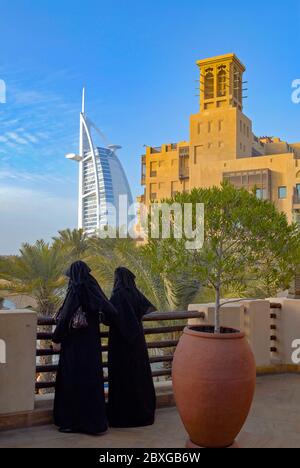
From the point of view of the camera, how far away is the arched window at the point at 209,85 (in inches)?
2186

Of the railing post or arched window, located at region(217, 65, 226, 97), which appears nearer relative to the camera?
the railing post

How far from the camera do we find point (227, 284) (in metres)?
5.11

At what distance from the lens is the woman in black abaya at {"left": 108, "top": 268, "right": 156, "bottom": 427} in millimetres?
4875

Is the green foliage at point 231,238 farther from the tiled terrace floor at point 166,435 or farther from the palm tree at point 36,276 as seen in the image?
the palm tree at point 36,276

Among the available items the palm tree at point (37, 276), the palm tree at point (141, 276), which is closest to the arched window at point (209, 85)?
the palm tree at point (141, 276)

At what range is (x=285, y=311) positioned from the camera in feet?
25.5

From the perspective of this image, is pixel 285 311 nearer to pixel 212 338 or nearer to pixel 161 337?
pixel 212 338

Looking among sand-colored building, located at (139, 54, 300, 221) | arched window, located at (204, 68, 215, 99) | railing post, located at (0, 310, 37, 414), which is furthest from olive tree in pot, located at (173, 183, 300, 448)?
arched window, located at (204, 68, 215, 99)

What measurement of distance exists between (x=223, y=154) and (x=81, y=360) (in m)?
48.6

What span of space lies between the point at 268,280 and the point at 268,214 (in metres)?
0.95

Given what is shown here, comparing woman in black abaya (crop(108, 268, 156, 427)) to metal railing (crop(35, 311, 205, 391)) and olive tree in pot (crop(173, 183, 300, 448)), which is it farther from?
olive tree in pot (crop(173, 183, 300, 448))

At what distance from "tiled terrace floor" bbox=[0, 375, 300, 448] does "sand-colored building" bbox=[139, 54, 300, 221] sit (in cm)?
4043

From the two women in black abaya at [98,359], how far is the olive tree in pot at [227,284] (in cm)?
70
